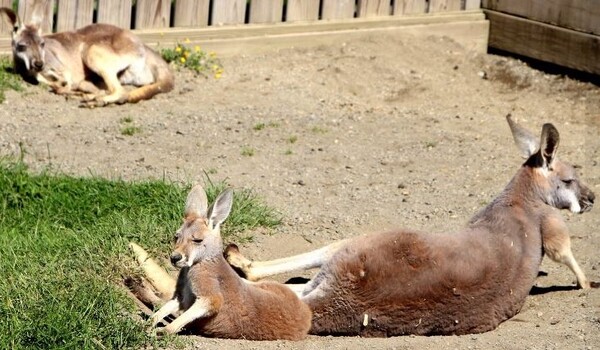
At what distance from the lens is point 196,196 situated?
6.26 metres

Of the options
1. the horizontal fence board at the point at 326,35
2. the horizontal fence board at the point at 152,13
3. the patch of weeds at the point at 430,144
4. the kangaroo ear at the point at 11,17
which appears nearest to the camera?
the patch of weeds at the point at 430,144

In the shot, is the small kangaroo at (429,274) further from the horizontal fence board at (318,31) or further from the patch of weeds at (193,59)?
the horizontal fence board at (318,31)

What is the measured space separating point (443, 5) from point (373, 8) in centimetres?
88

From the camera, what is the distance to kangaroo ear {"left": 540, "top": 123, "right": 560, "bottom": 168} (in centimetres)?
706

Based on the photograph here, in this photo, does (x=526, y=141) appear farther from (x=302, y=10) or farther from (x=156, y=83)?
(x=302, y=10)

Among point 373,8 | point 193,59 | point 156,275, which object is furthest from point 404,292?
point 373,8

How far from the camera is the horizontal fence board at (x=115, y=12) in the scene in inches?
422

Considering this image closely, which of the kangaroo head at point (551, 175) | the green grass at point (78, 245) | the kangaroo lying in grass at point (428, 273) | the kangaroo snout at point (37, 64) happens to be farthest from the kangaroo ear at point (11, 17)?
the kangaroo head at point (551, 175)

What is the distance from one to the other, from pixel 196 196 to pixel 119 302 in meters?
0.70

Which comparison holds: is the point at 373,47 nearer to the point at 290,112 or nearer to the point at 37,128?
the point at 290,112

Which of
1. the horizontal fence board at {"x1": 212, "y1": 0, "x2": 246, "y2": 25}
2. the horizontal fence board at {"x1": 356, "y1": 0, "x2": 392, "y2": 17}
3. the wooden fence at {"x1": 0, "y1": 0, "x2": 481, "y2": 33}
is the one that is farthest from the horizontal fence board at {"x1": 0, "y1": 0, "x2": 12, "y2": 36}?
the horizontal fence board at {"x1": 356, "y1": 0, "x2": 392, "y2": 17}

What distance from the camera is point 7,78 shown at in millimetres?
10094

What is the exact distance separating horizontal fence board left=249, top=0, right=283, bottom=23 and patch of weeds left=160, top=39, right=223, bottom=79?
2.11ft

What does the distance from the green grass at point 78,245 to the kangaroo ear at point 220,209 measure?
61cm
